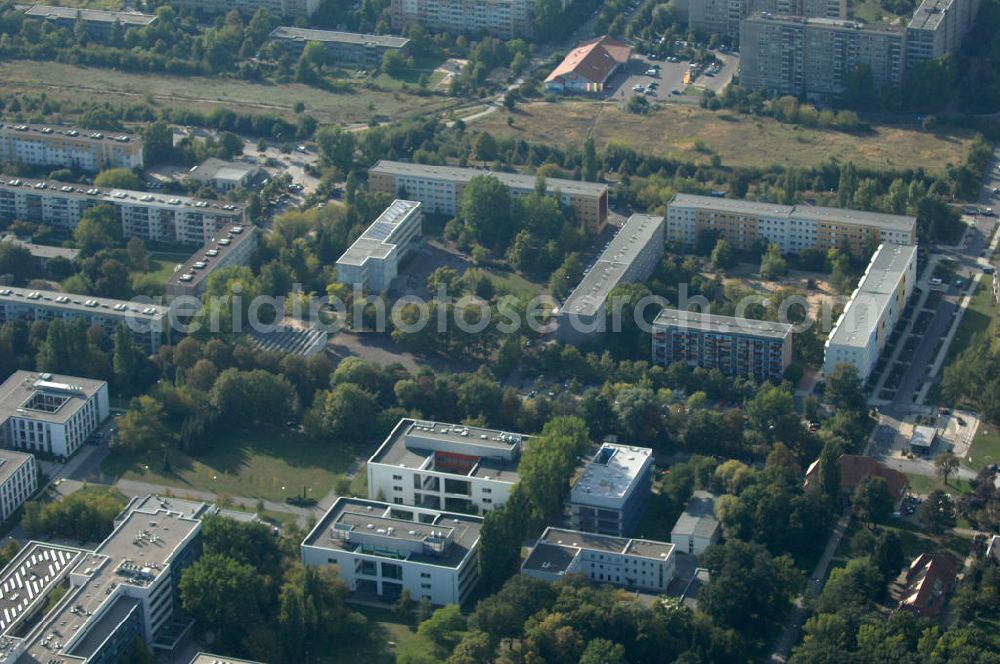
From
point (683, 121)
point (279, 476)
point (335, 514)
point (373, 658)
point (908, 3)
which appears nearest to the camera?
point (373, 658)

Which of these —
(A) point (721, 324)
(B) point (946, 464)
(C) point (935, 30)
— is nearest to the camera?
(B) point (946, 464)

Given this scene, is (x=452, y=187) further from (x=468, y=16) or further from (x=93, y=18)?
(x=93, y=18)

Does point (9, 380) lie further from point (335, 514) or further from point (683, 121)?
point (683, 121)

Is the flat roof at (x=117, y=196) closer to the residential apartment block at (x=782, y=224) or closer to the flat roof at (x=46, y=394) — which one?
the flat roof at (x=46, y=394)

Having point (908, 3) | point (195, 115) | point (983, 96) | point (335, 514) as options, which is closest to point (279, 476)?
point (335, 514)

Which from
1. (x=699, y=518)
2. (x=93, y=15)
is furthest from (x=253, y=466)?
(x=93, y=15)

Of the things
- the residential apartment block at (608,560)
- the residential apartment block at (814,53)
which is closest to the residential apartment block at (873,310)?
the residential apartment block at (608,560)
